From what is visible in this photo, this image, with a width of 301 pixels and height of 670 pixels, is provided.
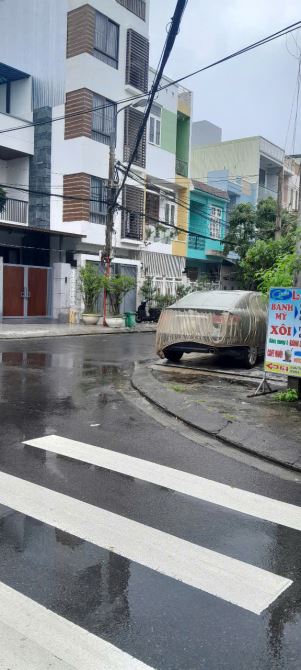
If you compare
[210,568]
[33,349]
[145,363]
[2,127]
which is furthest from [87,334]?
[210,568]

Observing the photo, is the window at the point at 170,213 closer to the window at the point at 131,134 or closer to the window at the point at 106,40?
the window at the point at 131,134

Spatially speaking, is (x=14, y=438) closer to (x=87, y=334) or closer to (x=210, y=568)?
(x=210, y=568)

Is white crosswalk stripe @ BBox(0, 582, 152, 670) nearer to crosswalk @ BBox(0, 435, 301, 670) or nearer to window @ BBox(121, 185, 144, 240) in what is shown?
crosswalk @ BBox(0, 435, 301, 670)

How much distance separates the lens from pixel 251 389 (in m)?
8.94

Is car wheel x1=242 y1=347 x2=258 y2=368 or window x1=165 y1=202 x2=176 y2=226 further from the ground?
window x1=165 y1=202 x2=176 y2=226

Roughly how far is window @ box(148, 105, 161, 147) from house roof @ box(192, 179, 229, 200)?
139 inches

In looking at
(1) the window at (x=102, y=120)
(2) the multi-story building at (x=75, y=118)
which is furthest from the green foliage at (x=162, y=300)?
(1) the window at (x=102, y=120)

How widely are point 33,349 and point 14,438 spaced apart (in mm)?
8874

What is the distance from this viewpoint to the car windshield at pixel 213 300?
35.6 feet

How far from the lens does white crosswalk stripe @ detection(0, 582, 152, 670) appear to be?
235 centimetres

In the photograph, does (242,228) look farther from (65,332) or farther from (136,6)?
(65,332)

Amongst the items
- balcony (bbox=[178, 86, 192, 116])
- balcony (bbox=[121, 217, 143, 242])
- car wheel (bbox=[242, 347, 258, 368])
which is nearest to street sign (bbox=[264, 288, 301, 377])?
car wheel (bbox=[242, 347, 258, 368])

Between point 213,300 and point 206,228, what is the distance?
22868 millimetres

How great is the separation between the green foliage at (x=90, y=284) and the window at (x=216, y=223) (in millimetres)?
12139
